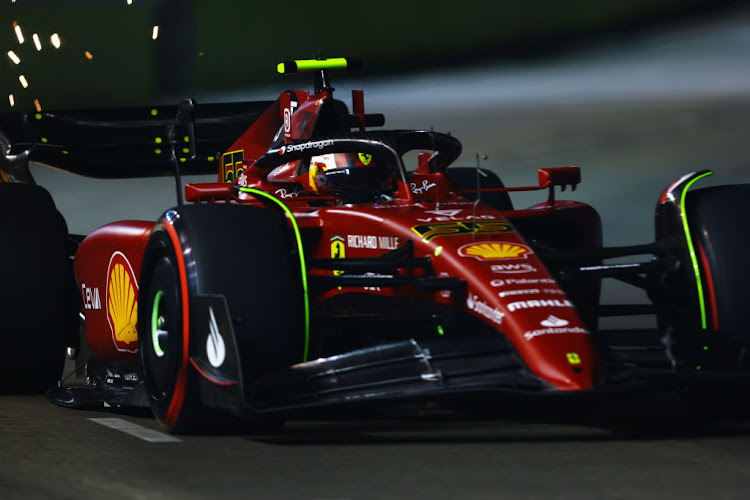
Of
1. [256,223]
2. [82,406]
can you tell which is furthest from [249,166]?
[256,223]

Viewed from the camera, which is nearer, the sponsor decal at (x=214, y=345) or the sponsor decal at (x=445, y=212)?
the sponsor decal at (x=214, y=345)

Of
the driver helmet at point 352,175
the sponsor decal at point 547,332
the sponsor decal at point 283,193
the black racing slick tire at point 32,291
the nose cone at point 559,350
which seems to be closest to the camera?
the nose cone at point 559,350

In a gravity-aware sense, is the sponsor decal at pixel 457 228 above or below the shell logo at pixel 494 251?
above

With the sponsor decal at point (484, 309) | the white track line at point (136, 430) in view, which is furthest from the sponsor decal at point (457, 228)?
the white track line at point (136, 430)

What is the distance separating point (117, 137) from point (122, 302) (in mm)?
2820

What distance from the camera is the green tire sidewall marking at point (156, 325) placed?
6176 millimetres

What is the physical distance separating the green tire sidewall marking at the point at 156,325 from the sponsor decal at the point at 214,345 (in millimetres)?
631

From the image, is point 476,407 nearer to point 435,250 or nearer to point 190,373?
point 435,250

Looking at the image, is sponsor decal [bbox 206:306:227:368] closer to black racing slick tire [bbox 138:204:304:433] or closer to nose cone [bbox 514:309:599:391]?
black racing slick tire [bbox 138:204:304:433]

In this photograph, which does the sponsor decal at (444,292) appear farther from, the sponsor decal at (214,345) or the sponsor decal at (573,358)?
the sponsor decal at (214,345)

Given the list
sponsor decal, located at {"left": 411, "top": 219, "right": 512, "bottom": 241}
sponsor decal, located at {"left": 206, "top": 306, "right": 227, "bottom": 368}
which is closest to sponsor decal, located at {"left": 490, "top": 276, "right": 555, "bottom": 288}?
sponsor decal, located at {"left": 411, "top": 219, "right": 512, "bottom": 241}

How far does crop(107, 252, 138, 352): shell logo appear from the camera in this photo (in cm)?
722

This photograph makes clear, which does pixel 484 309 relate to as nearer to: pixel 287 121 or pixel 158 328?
pixel 158 328

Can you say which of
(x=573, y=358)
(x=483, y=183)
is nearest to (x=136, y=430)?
(x=573, y=358)
